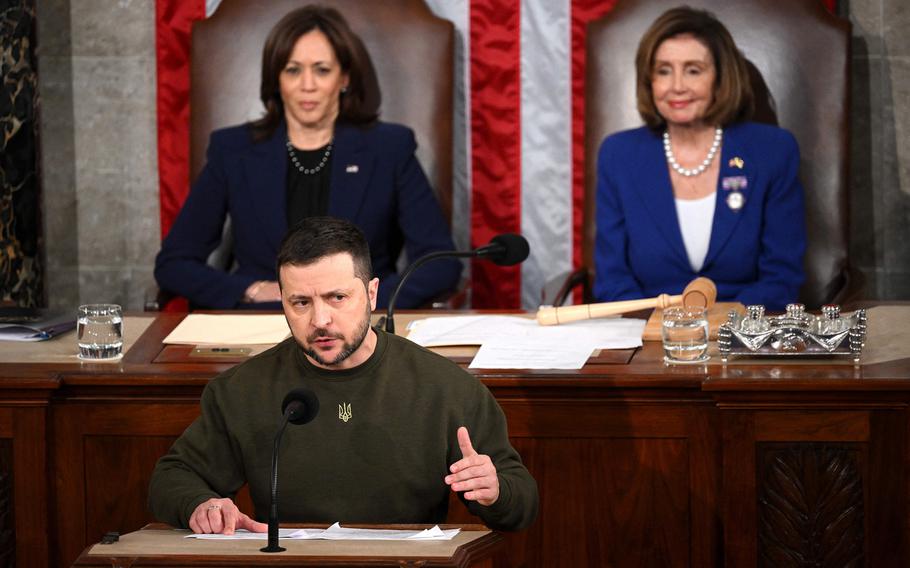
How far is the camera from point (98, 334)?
137 inches

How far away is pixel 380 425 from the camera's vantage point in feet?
8.86

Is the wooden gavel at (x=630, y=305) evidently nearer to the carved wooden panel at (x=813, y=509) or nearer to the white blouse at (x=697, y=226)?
the carved wooden panel at (x=813, y=509)

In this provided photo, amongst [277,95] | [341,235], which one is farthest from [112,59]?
[341,235]

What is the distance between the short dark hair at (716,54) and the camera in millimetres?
4617

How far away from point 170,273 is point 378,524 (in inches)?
95.9

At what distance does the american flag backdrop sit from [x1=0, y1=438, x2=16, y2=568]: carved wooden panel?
2298 mm

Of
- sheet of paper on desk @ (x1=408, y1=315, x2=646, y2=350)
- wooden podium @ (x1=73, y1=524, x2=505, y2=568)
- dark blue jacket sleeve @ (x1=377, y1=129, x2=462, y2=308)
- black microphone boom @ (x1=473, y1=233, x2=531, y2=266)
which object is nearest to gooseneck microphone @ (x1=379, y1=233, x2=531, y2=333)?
black microphone boom @ (x1=473, y1=233, x2=531, y2=266)

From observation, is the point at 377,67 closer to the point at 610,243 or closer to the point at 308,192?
the point at 308,192

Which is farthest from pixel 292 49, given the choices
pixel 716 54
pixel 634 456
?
pixel 634 456

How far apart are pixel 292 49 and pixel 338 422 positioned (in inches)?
94.2

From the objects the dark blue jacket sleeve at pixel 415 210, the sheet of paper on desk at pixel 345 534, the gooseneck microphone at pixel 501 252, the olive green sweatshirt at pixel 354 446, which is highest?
the dark blue jacket sleeve at pixel 415 210

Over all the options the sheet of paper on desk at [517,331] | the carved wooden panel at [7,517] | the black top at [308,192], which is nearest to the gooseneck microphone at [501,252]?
the sheet of paper on desk at [517,331]

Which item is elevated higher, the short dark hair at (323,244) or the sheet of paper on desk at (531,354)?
the short dark hair at (323,244)

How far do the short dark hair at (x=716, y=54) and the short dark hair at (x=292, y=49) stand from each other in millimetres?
939
